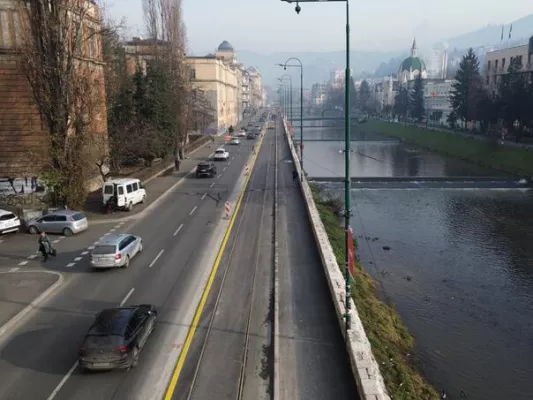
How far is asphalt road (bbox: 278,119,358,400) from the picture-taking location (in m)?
12.4

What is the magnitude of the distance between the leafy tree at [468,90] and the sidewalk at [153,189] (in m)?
45.6

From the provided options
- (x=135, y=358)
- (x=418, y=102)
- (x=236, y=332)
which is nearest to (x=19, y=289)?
(x=135, y=358)

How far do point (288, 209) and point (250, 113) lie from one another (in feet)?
528

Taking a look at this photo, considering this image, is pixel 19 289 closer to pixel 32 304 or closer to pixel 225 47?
pixel 32 304

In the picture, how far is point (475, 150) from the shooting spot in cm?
7450

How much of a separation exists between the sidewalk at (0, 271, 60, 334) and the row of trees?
10.9 meters

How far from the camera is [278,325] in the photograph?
51.5 feet

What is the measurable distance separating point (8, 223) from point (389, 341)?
21842 mm

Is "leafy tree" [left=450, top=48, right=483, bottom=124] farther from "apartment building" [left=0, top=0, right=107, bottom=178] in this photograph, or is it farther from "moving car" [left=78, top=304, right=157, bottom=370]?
"moving car" [left=78, top=304, right=157, bottom=370]

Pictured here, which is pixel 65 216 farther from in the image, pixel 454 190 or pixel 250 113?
pixel 250 113

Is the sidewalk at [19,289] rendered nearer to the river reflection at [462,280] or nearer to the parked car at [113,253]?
the parked car at [113,253]

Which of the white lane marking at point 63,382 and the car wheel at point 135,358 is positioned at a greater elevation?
the car wheel at point 135,358

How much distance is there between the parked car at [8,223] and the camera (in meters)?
27.4

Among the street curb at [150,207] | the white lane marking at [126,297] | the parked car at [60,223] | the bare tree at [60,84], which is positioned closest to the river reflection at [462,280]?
the white lane marking at [126,297]
